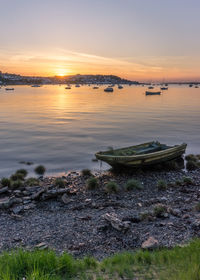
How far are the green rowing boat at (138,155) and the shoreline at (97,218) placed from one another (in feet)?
5.58

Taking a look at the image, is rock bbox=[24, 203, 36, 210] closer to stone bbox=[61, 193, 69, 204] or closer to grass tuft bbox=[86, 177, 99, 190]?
stone bbox=[61, 193, 69, 204]

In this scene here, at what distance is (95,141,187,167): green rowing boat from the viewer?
55.2 ft

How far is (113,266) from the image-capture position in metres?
6.05

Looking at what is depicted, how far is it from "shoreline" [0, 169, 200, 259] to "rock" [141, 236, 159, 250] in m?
0.04

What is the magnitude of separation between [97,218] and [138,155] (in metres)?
8.04

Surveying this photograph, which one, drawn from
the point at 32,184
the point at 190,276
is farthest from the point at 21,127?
the point at 190,276

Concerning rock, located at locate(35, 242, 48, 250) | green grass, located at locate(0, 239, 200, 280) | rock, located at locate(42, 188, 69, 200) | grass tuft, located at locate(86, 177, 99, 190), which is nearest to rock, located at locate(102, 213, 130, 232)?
green grass, located at locate(0, 239, 200, 280)

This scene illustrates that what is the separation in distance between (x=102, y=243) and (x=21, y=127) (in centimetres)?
3450

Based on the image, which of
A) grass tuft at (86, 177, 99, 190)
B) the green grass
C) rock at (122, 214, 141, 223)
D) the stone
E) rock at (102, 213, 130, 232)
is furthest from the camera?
grass tuft at (86, 177, 99, 190)

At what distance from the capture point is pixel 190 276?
16.3 ft

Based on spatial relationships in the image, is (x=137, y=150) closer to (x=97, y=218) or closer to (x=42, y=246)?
(x=97, y=218)

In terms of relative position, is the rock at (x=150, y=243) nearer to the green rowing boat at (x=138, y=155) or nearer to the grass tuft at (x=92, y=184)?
the grass tuft at (x=92, y=184)

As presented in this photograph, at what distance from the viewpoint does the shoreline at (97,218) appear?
314 inches

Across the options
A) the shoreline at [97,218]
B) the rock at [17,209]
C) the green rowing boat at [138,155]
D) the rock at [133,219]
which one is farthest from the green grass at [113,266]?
the green rowing boat at [138,155]
